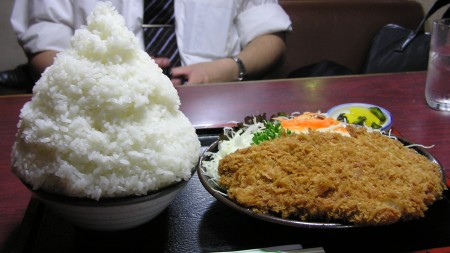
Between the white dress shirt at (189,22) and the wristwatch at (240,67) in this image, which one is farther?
the wristwatch at (240,67)

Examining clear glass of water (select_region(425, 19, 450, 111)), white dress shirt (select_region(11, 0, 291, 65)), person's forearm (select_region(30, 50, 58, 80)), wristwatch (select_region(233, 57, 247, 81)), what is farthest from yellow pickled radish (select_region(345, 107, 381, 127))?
person's forearm (select_region(30, 50, 58, 80))

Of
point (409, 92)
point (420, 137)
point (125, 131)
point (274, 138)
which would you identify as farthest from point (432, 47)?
point (125, 131)

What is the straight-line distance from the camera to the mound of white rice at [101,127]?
79cm

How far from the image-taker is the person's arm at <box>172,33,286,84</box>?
2176 mm

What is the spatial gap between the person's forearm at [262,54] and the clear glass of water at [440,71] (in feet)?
3.36

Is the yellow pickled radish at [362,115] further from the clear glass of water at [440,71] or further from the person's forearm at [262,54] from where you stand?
the person's forearm at [262,54]

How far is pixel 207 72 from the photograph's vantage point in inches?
87.3

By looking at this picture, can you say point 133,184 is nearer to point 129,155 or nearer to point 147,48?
point 129,155

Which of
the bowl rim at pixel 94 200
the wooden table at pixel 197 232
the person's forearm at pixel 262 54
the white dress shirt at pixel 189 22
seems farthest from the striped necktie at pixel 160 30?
the bowl rim at pixel 94 200

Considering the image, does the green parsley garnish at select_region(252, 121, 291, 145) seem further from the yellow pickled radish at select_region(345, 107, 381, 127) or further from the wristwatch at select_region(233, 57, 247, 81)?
the wristwatch at select_region(233, 57, 247, 81)

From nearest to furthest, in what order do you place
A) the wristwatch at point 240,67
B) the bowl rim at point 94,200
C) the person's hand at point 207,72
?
the bowl rim at point 94,200 → the person's hand at point 207,72 → the wristwatch at point 240,67

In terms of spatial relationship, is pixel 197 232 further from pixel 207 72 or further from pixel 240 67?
pixel 240 67

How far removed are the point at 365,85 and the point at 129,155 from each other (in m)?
1.33

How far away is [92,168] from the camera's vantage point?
2.63ft
